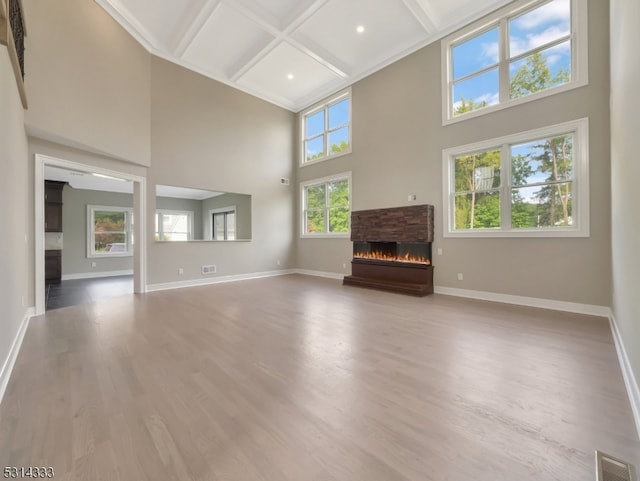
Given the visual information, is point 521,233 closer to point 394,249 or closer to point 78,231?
point 394,249

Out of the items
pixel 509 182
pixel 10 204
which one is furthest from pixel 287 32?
pixel 10 204

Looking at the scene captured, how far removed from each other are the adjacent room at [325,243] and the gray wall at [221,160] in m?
0.06

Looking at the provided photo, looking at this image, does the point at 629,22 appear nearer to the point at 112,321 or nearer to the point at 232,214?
the point at 112,321

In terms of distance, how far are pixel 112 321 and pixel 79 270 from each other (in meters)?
6.31

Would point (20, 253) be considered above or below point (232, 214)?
below

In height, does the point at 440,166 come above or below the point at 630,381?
above

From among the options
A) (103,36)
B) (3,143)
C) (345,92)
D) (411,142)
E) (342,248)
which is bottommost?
(342,248)

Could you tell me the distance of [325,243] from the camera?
7586mm

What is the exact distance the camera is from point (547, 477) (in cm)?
121

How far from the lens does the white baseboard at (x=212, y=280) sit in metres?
5.77

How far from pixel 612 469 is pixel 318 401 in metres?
1.44

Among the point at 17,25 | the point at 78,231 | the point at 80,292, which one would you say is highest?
the point at 17,25

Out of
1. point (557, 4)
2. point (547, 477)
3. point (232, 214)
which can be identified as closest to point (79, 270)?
point (232, 214)

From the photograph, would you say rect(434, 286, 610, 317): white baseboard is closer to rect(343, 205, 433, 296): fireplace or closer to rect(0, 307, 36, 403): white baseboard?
rect(343, 205, 433, 296): fireplace
